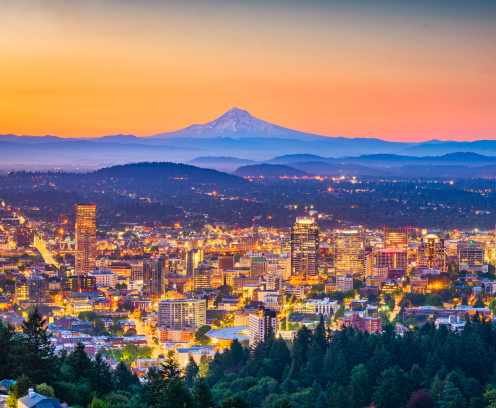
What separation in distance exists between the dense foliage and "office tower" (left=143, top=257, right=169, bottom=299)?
49.6 feet

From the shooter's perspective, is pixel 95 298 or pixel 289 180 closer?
pixel 95 298

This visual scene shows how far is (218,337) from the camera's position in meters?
28.6

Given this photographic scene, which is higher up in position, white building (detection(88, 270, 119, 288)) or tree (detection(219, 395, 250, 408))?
tree (detection(219, 395, 250, 408))

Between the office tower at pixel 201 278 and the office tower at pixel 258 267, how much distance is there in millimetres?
2916

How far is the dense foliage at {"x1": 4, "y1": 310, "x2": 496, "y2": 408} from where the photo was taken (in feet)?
47.3

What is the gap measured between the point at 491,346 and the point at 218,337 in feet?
32.4

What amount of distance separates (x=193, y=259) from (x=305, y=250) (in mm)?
5762

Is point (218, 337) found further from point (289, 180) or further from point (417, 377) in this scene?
point (289, 180)

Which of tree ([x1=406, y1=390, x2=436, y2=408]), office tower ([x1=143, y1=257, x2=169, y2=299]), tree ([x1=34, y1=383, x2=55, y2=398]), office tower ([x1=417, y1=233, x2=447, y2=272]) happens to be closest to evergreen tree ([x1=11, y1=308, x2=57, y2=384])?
tree ([x1=34, y1=383, x2=55, y2=398])

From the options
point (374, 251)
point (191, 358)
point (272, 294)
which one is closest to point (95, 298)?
point (272, 294)

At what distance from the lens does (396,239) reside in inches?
2067

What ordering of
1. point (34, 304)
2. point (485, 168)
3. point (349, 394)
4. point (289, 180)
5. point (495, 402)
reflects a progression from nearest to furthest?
point (495, 402) → point (349, 394) → point (34, 304) → point (289, 180) → point (485, 168)

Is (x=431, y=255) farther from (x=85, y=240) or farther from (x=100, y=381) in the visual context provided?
(x=100, y=381)

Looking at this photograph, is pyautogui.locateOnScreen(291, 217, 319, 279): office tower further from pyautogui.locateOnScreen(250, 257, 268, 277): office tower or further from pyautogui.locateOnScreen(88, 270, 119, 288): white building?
pyautogui.locateOnScreen(88, 270, 119, 288): white building
